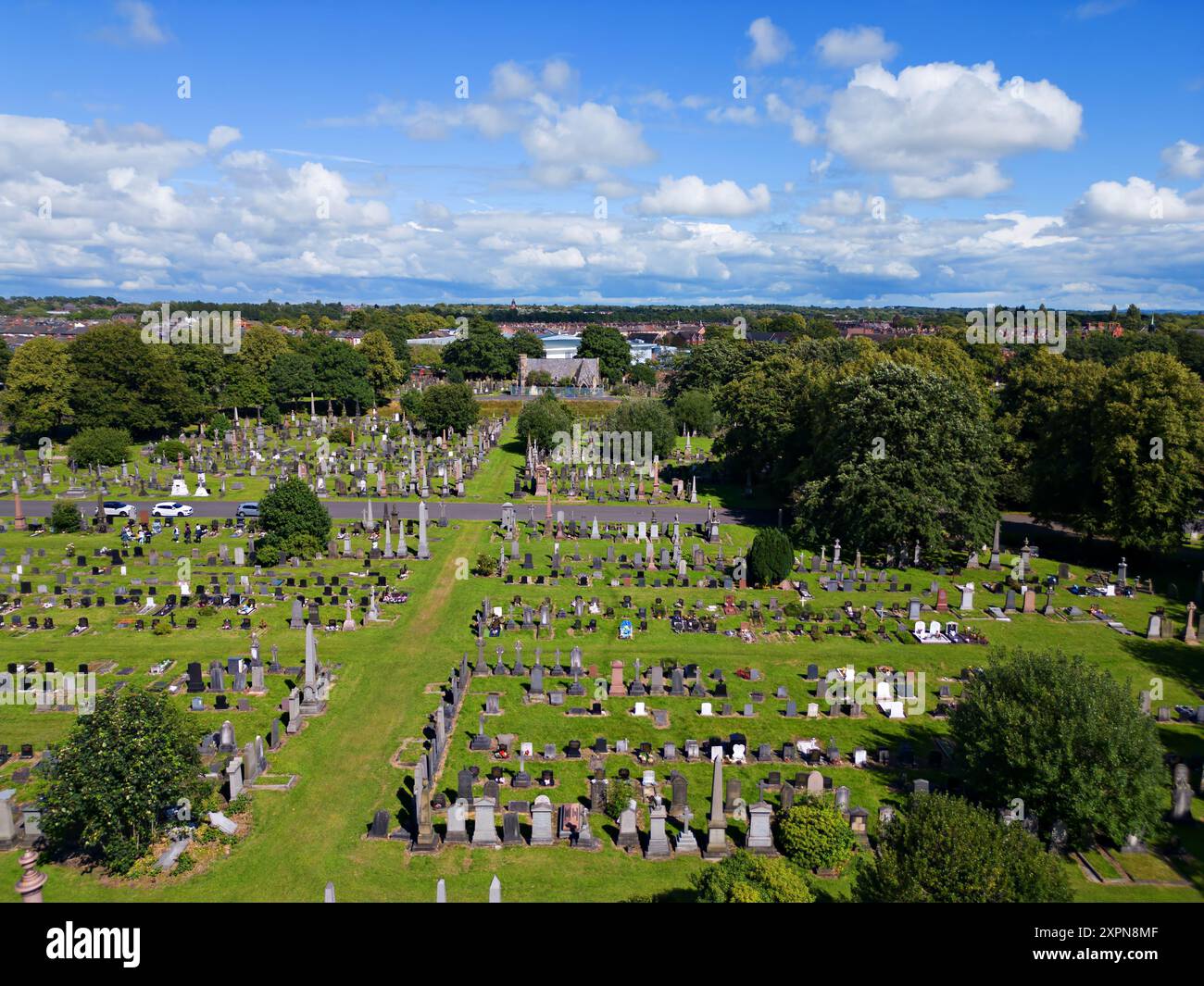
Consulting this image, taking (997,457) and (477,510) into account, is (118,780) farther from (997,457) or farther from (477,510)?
(997,457)

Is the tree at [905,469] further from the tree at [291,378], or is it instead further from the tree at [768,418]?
the tree at [291,378]

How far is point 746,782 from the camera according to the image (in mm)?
21328

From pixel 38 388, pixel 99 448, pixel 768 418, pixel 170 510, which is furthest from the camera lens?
pixel 38 388

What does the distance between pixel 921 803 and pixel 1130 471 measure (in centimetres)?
3098

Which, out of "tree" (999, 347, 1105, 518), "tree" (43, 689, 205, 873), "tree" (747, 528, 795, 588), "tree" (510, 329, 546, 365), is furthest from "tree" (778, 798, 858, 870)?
"tree" (510, 329, 546, 365)

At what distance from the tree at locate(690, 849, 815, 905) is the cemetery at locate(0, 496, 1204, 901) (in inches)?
103

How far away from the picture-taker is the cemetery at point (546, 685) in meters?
18.5

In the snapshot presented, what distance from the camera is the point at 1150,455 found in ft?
126

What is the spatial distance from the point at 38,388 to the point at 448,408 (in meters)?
32.8

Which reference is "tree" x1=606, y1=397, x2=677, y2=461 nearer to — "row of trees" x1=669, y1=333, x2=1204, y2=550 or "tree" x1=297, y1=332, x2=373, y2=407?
"row of trees" x1=669, y1=333, x2=1204, y2=550

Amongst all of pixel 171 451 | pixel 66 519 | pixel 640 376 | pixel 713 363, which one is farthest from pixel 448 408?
pixel 640 376

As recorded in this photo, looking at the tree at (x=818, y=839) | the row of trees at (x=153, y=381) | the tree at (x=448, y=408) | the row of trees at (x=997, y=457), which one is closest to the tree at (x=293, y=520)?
the row of trees at (x=997, y=457)

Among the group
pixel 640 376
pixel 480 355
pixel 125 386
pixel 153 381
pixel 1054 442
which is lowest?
pixel 1054 442

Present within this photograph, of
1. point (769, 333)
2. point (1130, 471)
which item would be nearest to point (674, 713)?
point (1130, 471)
